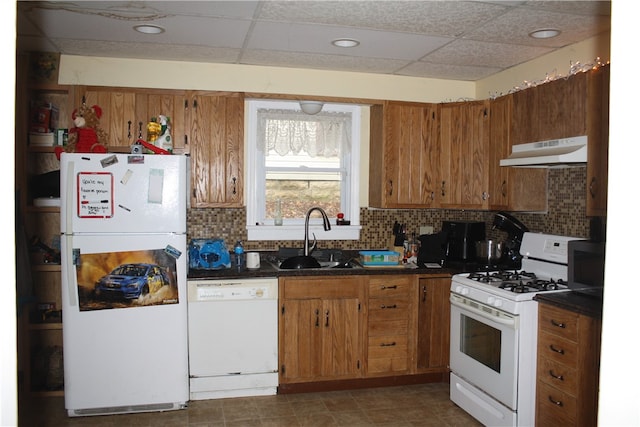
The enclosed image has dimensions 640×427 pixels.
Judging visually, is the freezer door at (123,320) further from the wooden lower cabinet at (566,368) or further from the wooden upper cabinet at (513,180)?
the wooden upper cabinet at (513,180)

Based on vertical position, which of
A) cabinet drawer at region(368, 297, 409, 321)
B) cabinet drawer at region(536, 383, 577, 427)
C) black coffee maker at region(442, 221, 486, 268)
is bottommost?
cabinet drawer at region(536, 383, 577, 427)

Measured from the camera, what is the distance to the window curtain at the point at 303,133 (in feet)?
14.2

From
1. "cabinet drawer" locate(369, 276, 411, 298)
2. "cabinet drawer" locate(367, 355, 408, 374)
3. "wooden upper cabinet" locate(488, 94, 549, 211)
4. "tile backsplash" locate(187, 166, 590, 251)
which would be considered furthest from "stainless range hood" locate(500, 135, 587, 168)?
"cabinet drawer" locate(367, 355, 408, 374)

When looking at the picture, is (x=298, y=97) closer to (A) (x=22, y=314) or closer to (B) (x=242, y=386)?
(B) (x=242, y=386)

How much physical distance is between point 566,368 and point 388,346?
1.41 metres

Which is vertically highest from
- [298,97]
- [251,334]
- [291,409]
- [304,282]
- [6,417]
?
[298,97]

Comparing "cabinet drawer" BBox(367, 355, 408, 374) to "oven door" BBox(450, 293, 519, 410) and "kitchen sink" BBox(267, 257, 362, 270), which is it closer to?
"oven door" BBox(450, 293, 519, 410)

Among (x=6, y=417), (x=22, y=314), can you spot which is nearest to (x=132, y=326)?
(x=22, y=314)

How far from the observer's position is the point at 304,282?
3738 mm

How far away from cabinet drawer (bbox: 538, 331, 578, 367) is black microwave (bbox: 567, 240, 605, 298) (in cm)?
34

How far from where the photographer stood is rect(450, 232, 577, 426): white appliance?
2965 mm

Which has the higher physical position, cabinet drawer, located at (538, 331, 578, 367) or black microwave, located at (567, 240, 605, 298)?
black microwave, located at (567, 240, 605, 298)

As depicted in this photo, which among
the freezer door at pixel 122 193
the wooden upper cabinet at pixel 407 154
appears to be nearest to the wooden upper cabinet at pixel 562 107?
the wooden upper cabinet at pixel 407 154

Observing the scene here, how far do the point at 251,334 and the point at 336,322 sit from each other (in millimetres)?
622
